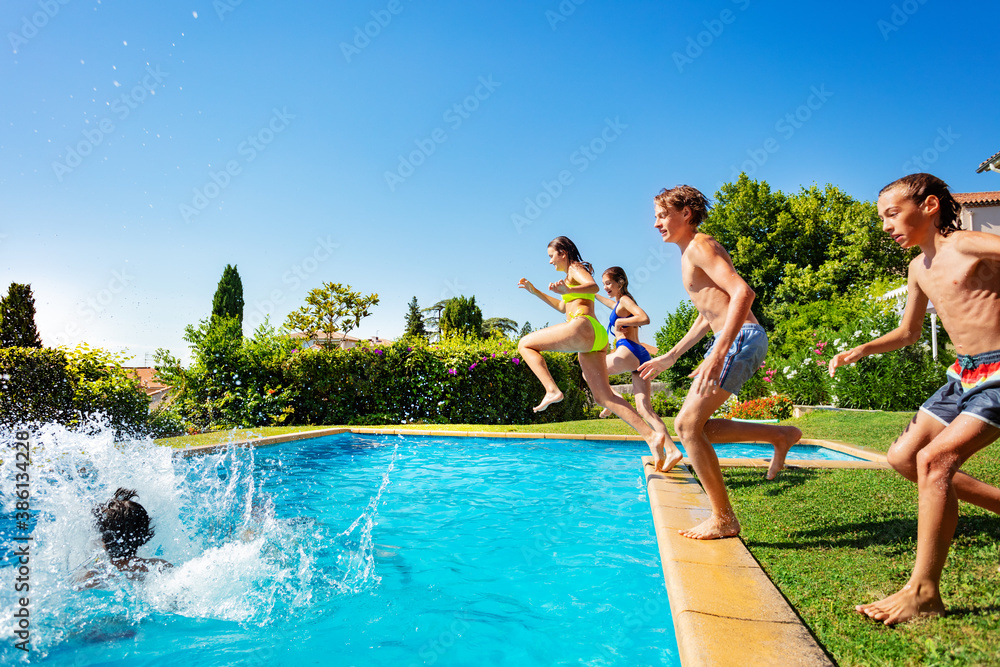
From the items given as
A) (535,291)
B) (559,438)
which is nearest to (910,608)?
(535,291)

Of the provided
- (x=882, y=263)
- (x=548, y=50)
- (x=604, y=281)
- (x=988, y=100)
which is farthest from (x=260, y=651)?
(x=882, y=263)

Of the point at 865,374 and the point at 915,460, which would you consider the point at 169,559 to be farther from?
the point at 865,374

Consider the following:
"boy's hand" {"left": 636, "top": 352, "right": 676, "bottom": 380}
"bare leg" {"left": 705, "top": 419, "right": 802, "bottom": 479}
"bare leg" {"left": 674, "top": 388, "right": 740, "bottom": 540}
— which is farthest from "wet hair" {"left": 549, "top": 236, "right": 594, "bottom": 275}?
"bare leg" {"left": 674, "top": 388, "right": 740, "bottom": 540}

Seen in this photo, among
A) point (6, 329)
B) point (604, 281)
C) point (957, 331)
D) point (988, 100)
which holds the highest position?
point (988, 100)

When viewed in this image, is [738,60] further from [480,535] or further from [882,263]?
[882,263]

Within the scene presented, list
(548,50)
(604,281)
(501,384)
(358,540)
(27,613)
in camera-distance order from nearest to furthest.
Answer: (27,613), (358,540), (604,281), (548,50), (501,384)

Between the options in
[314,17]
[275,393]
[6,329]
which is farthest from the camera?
[6,329]

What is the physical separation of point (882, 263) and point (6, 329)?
39.7m

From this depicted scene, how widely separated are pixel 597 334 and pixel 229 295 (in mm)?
35401

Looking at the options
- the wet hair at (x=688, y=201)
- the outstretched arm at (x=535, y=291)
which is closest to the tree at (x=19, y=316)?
the outstretched arm at (x=535, y=291)

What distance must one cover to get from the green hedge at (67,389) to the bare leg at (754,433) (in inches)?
412

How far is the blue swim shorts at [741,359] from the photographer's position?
10.8ft

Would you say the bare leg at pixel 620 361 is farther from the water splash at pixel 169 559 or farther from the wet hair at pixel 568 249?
the water splash at pixel 169 559

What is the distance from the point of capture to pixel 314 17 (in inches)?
298
